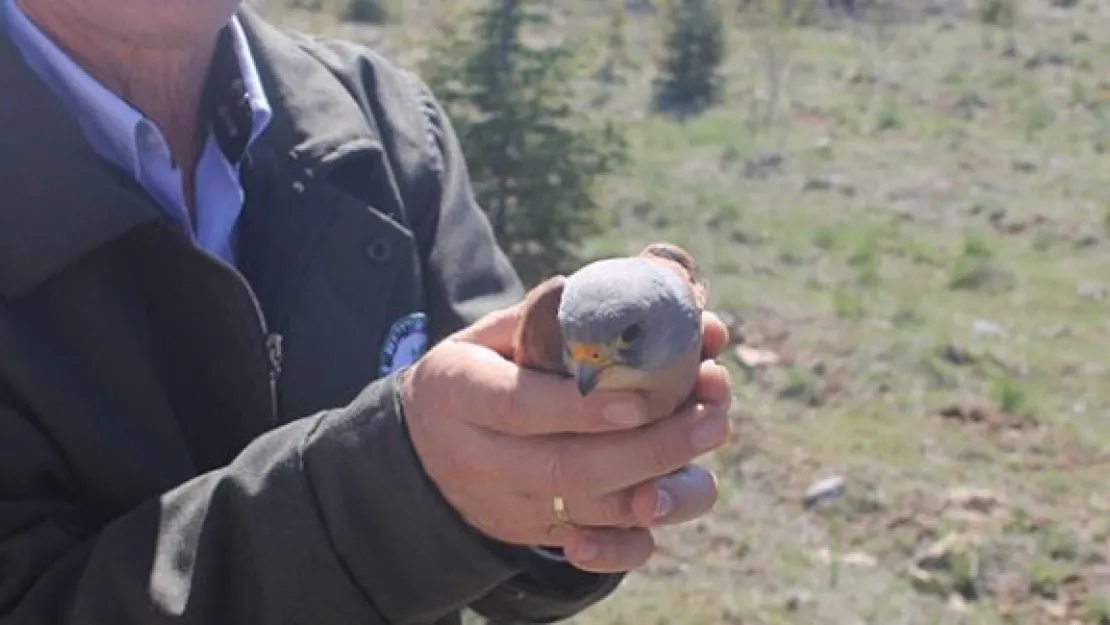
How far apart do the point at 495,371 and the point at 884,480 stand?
571cm

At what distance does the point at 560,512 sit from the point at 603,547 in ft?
0.23

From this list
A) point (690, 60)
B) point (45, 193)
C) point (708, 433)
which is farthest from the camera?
point (690, 60)

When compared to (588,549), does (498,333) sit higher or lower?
higher

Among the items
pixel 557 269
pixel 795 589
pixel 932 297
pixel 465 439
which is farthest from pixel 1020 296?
pixel 465 439

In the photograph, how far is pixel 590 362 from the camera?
1.61 m

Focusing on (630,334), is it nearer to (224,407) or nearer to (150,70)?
(224,407)

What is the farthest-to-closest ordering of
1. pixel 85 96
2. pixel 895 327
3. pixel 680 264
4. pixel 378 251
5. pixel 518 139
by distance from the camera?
1. pixel 895 327
2. pixel 518 139
3. pixel 378 251
4. pixel 85 96
5. pixel 680 264

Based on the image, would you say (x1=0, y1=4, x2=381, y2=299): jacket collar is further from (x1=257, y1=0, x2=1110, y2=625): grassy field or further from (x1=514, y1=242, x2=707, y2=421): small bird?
(x1=257, y1=0, x2=1110, y2=625): grassy field

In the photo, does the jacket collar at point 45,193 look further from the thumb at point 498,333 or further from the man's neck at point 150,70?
the thumb at point 498,333

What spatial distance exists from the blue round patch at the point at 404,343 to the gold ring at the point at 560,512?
58cm

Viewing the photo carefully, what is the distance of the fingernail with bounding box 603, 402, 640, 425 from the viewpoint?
1.64 m

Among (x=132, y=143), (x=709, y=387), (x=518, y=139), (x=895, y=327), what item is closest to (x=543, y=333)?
(x=709, y=387)

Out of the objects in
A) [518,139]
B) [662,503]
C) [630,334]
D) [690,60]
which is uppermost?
[630,334]

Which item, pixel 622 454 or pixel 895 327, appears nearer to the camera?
pixel 622 454
